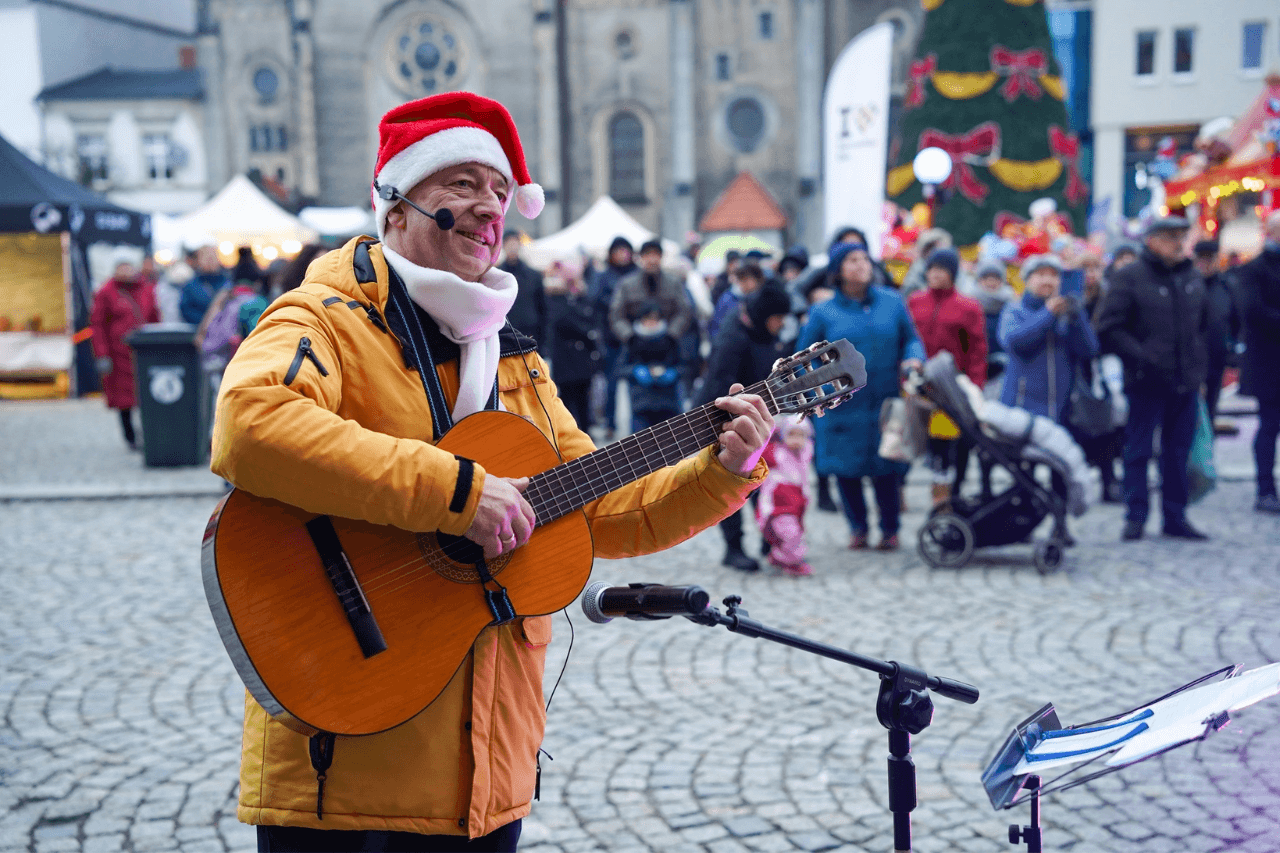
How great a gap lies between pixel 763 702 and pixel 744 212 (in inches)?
1405

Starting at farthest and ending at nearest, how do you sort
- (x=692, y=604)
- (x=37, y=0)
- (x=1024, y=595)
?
(x=37, y=0)
(x=1024, y=595)
(x=692, y=604)

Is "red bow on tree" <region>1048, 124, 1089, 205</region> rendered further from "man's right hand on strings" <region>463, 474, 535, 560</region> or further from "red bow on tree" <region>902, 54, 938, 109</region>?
"man's right hand on strings" <region>463, 474, 535, 560</region>

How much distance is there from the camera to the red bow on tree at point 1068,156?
2097 cm

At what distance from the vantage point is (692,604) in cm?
202

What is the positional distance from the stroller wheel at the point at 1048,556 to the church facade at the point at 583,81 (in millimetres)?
34059

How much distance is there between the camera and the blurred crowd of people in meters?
7.40

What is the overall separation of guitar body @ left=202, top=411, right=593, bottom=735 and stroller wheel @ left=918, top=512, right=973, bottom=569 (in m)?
5.47

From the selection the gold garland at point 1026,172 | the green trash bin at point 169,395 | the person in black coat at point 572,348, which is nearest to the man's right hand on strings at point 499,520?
the person in black coat at point 572,348

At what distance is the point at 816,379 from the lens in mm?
2334

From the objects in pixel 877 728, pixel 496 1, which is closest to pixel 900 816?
pixel 877 728

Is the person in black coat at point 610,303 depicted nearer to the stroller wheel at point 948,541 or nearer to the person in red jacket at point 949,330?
the person in red jacket at point 949,330

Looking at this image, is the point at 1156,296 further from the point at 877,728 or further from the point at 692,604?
the point at 692,604

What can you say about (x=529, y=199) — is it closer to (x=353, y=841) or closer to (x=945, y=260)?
(x=353, y=841)

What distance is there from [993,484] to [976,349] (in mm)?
1973
